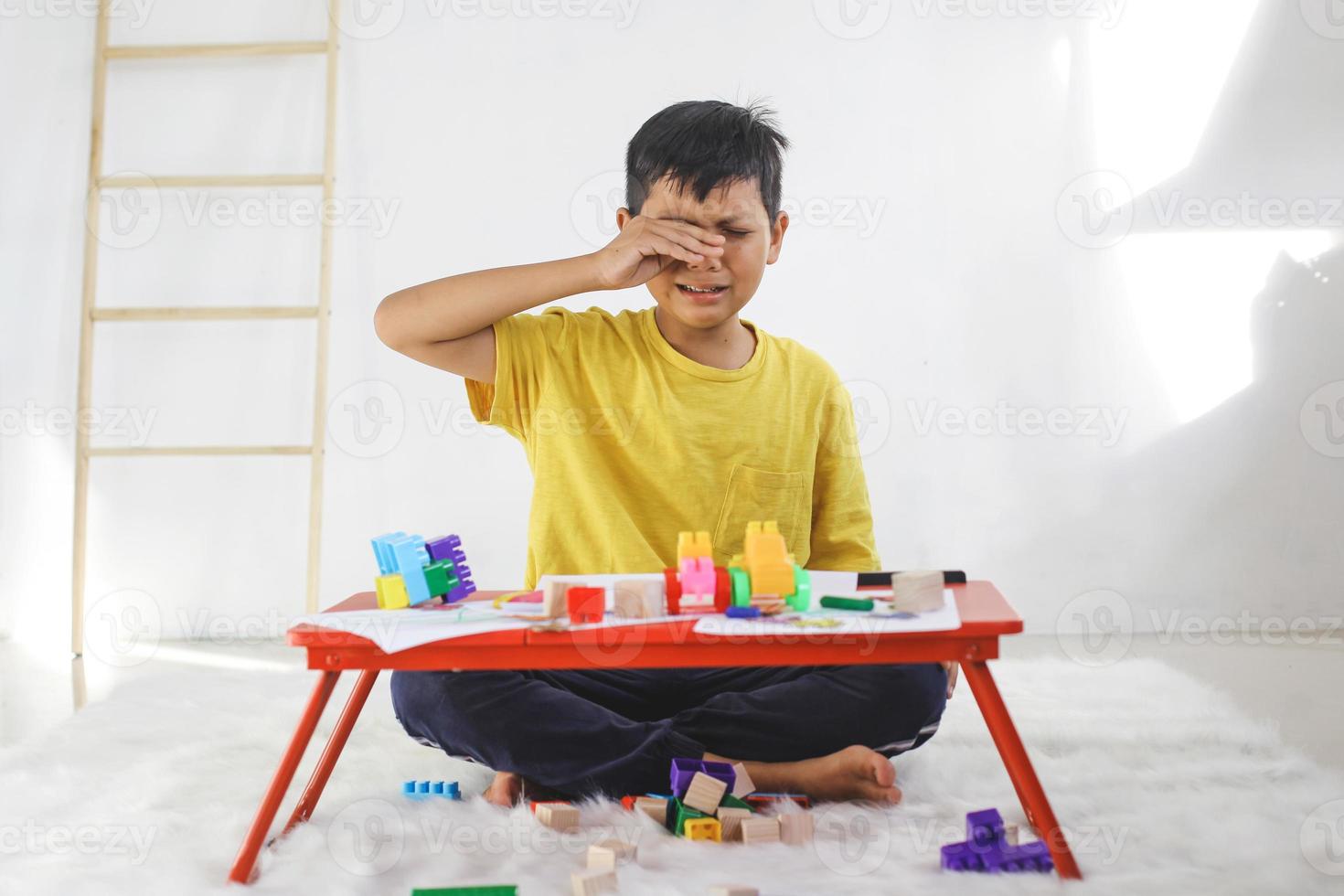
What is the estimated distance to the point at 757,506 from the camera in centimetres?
133

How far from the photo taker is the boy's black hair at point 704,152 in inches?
50.2

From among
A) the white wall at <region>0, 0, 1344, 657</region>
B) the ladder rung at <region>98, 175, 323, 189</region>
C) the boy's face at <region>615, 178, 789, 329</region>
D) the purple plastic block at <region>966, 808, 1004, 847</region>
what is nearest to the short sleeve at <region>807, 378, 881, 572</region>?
the boy's face at <region>615, 178, 789, 329</region>

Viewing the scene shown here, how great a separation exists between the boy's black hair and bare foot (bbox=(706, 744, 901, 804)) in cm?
61

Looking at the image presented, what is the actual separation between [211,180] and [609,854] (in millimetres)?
1912

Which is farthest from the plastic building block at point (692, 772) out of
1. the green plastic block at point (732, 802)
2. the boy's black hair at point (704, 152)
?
the boy's black hair at point (704, 152)

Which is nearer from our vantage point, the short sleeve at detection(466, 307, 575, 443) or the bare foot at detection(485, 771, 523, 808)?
the bare foot at detection(485, 771, 523, 808)

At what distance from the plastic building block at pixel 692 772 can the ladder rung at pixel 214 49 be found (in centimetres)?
184

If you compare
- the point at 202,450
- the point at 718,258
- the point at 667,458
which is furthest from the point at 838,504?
the point at 202,450

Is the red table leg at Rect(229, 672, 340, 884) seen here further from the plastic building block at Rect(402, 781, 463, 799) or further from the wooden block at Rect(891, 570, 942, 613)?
the wooden block at Rect(891, 570, 942, 613)

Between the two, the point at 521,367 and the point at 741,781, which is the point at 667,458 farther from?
the point at 741,781

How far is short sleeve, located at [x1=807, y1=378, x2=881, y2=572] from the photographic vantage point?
54.4 inches

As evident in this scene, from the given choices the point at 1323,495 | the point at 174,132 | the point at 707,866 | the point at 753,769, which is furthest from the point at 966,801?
the point at 174,132

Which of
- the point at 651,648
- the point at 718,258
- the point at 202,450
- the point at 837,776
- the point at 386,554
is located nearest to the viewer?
the point at 651,648

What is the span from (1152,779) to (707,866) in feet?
1.84
